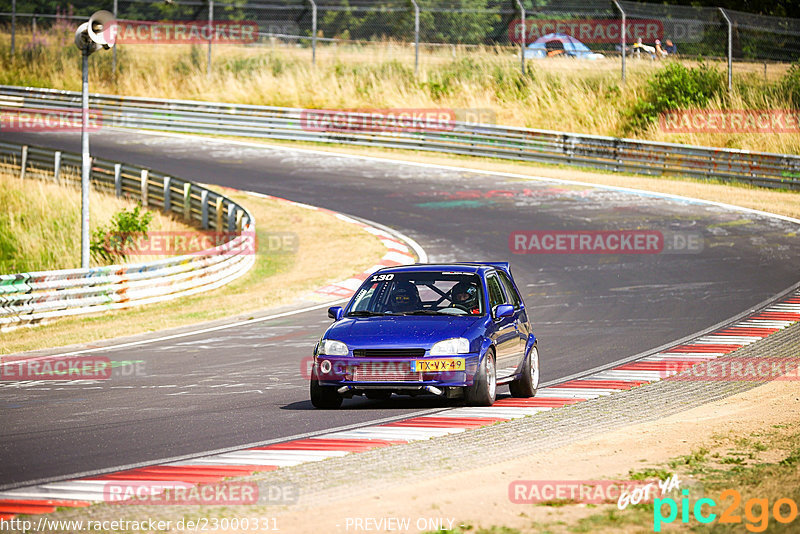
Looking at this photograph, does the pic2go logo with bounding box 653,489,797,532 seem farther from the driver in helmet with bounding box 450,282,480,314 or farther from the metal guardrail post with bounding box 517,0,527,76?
the metal guardrail post with bounding box 517,0,527,76

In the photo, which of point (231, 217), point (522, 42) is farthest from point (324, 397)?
point (522, 42)

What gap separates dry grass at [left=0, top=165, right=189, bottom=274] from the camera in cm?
2584

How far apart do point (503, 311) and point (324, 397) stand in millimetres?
1988

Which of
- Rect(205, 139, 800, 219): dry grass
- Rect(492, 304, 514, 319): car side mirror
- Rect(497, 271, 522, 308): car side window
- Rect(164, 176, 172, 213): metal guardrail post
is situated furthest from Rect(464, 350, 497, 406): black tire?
Rect(164, 176, 172, 213): metal guardrail post

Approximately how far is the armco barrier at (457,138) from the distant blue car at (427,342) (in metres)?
21.9

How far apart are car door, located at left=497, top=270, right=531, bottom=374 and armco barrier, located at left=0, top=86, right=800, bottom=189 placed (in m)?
21.0

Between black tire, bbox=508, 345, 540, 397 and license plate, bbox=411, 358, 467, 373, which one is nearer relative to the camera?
license plate, bbox=411, 358, 467, 373

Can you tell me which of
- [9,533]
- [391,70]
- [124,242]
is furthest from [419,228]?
[9,533]

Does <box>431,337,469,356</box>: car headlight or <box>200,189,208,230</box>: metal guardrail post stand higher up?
<box>431,337,469,356</box>: car headlight

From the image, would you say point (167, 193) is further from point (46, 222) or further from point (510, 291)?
point (510, 291)

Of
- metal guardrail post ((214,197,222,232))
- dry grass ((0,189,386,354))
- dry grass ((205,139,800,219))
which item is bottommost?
dry grass ((0,189,386,354))

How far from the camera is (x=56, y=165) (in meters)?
34.8

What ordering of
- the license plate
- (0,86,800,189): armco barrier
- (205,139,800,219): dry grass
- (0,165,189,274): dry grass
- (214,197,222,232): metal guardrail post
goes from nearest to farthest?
the license plate < (0,165,189,274): dry grass < (214,197,222,232): metal guardrail post < (205,139,800,219): dry grass < (0,86,800,189): armco barrier

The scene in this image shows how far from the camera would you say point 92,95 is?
43.7 m
